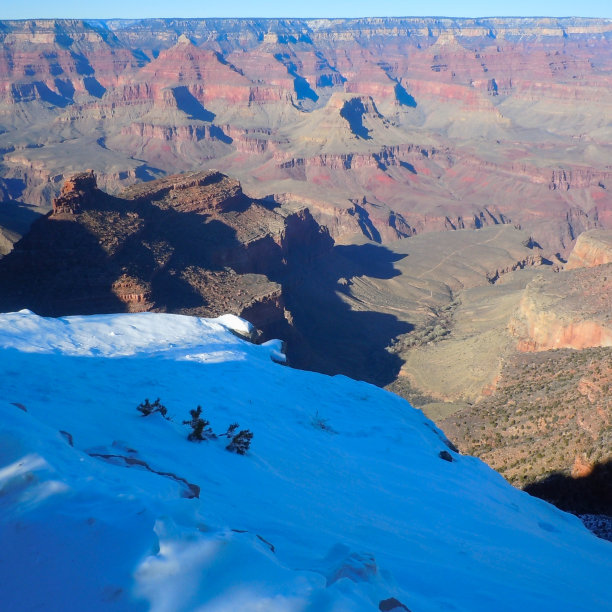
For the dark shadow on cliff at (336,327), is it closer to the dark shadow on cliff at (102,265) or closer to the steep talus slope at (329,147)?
the dark shadow on cliff at (102,265)

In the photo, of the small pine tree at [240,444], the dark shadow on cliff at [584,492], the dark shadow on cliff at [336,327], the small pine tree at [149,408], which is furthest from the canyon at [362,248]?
the small pine tree at [149,408]

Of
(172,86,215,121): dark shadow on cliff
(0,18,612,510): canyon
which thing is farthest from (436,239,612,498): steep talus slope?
(172,86,215,121): dark shadow on cliff

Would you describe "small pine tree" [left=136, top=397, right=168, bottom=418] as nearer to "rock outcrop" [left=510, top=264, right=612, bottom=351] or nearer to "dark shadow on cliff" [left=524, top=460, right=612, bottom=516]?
"dark shadow on cliff" [left=524, top=460, right=612, bottom=516]

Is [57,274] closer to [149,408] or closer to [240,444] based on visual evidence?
[149,408]

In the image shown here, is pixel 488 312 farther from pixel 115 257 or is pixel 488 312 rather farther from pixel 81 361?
pixel 81 361

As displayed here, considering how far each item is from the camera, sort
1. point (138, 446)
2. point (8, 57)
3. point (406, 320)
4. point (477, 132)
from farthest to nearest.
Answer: point (8, 57), point (477, 132), point (406, 320), point (138, 446)

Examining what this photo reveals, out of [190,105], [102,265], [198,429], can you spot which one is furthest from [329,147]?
[198,429]

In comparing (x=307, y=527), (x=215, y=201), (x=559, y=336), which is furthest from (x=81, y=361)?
(x=215, y=201)
